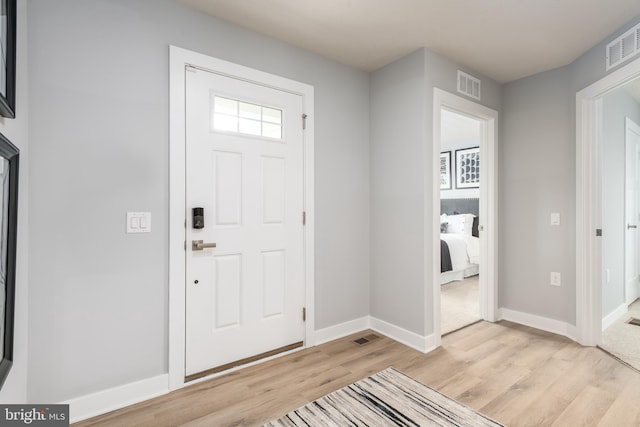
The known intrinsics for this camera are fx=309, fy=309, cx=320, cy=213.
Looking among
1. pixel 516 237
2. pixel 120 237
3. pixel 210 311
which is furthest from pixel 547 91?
pixel 120 237

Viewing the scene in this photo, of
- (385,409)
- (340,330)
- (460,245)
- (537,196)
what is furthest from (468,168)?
(385,409)

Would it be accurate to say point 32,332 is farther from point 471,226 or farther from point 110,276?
point 471,226

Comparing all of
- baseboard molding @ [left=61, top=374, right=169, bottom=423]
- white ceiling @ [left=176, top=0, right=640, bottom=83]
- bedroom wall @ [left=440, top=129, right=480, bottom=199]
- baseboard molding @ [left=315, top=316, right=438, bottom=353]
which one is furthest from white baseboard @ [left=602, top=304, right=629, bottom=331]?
baseboard molding @ [left=61, top=374, right=169, bottom=423]

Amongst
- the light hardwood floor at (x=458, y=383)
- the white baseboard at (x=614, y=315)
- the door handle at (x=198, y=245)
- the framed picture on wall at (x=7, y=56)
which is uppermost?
the framed picture on wall at (x=7, y=56)

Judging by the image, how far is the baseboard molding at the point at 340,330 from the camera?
2707 mm

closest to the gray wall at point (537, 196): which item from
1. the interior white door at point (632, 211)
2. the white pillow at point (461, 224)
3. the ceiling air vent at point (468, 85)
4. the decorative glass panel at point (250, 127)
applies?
the ceiling air vent at point (468, 85)

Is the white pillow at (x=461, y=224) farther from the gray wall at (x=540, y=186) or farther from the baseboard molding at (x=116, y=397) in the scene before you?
the baseboard molding at (x=116, y=397)

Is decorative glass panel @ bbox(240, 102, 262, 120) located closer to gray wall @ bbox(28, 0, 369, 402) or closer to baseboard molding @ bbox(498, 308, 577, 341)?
gray wall @ bbox(28, 0, 369, 402)

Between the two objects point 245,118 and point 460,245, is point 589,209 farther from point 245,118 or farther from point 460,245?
point 245,118

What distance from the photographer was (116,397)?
1.81 m

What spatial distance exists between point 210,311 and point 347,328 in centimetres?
132

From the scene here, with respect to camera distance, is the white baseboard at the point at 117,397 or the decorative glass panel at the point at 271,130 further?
the decorative glass panel at the point at 271,130

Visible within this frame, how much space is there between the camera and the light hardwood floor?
174 centimetres

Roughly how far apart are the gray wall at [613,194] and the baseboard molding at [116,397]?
385cm
